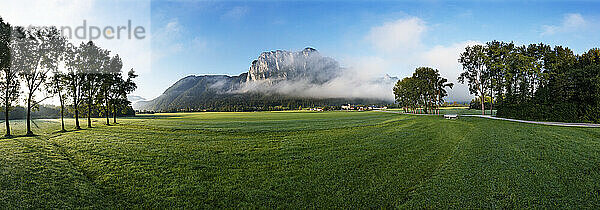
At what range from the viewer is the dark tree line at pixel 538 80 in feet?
75.9

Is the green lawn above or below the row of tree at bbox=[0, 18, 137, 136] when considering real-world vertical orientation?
below

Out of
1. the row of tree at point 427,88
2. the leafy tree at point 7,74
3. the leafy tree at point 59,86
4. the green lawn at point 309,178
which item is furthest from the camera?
the row of tree at point 427,88

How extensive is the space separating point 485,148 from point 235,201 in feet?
41.2

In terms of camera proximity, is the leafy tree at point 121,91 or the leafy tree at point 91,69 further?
the leafy tree at point 121,91

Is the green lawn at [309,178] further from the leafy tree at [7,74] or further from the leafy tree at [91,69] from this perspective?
the leafy tree at [91,69]

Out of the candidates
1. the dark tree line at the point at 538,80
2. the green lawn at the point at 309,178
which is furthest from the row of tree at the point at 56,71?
the dark tree line at the point at 538,80

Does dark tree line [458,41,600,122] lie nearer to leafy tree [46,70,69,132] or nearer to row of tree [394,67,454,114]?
row of tree [394,67,454,114]

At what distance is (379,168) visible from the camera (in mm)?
8227

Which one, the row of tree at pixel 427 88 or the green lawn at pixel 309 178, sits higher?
the row of tree at pixel 427 88

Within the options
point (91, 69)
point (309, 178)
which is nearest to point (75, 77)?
point (91, 69)

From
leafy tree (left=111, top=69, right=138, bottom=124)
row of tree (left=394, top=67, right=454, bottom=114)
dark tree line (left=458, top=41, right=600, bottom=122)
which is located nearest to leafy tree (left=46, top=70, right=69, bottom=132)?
leafy tree (left=111, top=69, right=138, bottom=124)

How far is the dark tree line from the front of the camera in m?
23.1

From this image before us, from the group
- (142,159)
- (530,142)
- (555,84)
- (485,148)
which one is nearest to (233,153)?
(142,159)

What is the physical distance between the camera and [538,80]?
33.8 metres
